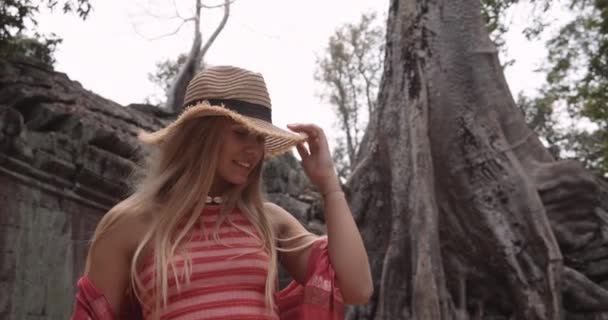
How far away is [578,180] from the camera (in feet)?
12.2

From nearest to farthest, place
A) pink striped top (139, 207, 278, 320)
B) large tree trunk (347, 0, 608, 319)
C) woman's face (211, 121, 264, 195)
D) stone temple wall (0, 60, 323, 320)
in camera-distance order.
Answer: pink striped top (139, 207, 278, 320) → woman's face (211, 121, 264, 195) → large tree trunk (347, 0, 608, 319) → stone temple wall (0, 60, 323, 320)

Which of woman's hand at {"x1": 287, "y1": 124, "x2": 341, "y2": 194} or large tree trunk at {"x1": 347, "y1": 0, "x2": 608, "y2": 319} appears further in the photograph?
large tree trunk at {"x1": 347, "y1": 0, "x2": 608, "y2": 319}

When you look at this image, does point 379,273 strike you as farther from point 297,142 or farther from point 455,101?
point 297,142

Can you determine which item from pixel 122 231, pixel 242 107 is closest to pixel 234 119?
pixel 242 107

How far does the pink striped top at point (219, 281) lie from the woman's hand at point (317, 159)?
0.59 feet

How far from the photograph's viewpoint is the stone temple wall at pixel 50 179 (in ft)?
14.7

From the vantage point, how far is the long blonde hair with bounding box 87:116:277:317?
4.58ft

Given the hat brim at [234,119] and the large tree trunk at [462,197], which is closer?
the hat brim at [234,119]

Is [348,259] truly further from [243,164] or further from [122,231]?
[122,231]

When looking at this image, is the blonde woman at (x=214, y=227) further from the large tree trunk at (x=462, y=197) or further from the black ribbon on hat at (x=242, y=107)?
the large tree trunk at (x=462, y=197)

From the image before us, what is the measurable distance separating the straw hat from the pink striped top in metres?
0.22

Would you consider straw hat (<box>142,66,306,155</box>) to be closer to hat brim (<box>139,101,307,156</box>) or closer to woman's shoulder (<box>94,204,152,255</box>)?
hat brim (<box>139,101,307,156</box>)

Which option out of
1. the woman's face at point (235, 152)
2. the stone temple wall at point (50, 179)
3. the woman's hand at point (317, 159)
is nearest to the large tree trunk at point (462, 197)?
the stone temple wall at point (50, 179)

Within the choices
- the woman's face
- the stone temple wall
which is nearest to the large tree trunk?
the stone temple wall
